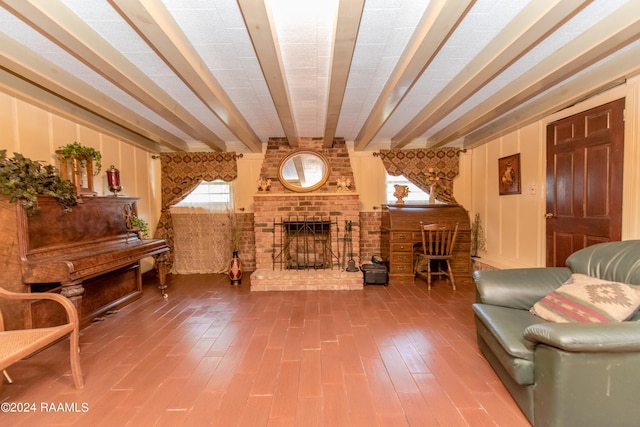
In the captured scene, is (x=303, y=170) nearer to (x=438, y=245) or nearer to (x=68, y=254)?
(x=438, y=245)

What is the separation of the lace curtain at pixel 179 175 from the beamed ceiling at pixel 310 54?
4.44 ft

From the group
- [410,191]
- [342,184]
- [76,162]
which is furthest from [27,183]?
[410,191]

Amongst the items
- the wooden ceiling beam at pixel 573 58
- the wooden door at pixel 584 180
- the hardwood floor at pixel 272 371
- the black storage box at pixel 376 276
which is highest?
the wooden ceiling beam at pixel 573 58

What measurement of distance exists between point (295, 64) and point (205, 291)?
9.98 ft

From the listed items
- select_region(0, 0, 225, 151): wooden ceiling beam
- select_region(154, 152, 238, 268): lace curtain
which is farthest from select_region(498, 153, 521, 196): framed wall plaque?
select_region(154, 152, 238, 268): lace curtain

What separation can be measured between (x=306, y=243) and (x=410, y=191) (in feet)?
7.18

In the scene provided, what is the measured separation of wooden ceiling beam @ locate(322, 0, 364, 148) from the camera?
4.61 feet

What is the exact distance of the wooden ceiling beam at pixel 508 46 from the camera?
4.73 feet

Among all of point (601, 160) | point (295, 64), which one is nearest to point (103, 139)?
point (295, 64)

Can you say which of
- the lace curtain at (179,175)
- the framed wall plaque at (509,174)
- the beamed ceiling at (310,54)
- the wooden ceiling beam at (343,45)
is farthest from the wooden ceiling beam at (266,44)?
the framed wall plaque at (509,174)

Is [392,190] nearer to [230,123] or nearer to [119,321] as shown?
[230,123]

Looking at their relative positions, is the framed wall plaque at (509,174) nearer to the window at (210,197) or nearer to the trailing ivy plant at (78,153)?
the window at (210,197)

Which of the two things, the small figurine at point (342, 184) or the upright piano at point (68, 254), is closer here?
the upright piano at point (68, 254)

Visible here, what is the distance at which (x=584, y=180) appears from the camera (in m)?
2.55
